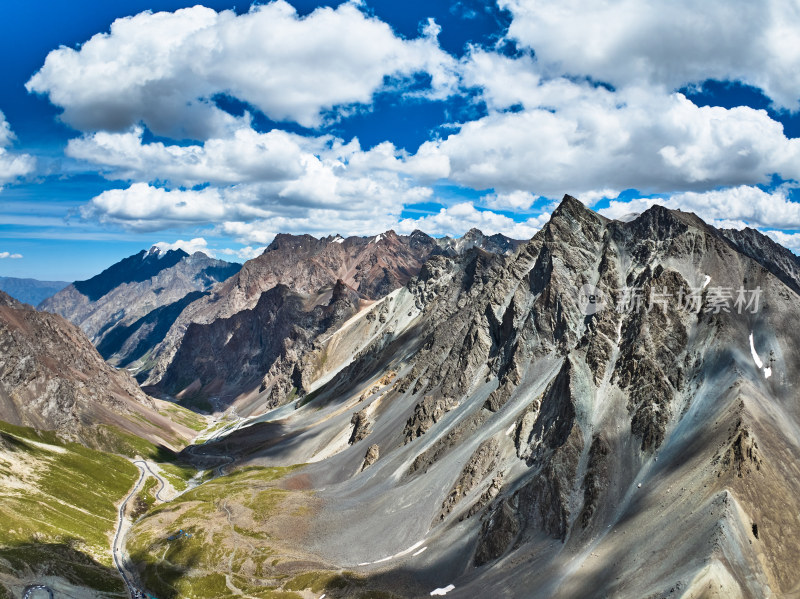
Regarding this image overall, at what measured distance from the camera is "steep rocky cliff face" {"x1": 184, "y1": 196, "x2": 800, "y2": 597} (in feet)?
247

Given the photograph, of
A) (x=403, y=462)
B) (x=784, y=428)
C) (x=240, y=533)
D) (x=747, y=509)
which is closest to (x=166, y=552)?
(x=240, y=533)

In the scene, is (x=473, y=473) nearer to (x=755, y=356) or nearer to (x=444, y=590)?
(x=444, y=590)

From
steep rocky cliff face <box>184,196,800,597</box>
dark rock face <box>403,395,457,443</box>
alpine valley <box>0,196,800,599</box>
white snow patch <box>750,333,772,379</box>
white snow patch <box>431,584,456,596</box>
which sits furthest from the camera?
dark rock face <box>403,395,457,443</box>

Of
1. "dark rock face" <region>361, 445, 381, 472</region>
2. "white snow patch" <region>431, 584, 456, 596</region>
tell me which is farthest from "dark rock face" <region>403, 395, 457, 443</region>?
"white snow patch" <region>431, 584, 456, 596</region>

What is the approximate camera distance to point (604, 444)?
3954 inches

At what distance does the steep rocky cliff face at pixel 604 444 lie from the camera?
7525 centimetres

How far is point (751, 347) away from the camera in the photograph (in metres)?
112

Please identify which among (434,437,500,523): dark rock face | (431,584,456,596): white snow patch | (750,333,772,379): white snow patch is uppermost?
(750,333,772,379): white snow patch

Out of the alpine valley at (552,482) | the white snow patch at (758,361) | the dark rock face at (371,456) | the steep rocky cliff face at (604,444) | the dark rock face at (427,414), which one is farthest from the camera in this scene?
the dark rock face at (371,456)

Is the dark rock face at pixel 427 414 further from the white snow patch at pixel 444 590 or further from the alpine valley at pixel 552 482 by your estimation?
the white snow patch at pixel 444 590

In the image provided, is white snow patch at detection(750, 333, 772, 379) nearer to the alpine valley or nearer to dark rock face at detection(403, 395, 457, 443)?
the alpine valley

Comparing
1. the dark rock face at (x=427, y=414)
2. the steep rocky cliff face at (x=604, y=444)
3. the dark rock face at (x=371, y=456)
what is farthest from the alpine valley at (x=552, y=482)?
the dark rock face at (x=371, y=456)

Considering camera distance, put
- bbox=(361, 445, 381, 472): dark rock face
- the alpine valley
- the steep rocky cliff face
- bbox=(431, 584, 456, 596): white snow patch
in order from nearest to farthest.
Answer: the steep rocky cliff face < the alpine valley < bbox=(431, 584, 456, 596): white snow patch < bbox=(361, 445, 381, 472): dark rock face

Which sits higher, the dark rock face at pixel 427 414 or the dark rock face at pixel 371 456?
the dark rock face at pixel 427 414
